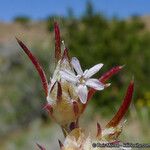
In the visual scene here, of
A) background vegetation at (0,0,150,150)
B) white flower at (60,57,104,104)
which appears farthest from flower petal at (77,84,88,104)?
background vegetation at (0,0,150,150)

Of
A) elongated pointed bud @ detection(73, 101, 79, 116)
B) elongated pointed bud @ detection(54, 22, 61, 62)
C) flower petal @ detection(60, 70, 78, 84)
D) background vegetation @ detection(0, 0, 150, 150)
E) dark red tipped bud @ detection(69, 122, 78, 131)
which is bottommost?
background vegetation @ detection(0, 0, 150, 150)

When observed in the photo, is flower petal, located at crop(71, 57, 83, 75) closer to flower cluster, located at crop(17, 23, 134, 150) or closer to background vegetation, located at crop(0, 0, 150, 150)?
flower cluster, located at crop(17, 23, 134, 150)

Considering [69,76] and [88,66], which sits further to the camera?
[88,66]

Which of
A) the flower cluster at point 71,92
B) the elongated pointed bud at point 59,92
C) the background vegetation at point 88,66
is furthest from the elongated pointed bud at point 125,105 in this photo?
the background vegetation at point 88,66

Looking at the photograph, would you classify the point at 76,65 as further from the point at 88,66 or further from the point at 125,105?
the point at 88,66

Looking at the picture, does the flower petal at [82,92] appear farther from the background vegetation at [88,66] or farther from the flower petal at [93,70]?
the background vegetation at [88,66]

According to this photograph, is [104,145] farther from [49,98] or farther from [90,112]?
[90,112]

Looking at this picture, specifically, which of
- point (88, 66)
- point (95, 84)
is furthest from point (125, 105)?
point (88, 66)

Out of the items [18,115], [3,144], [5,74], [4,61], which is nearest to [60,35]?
[3,144]
